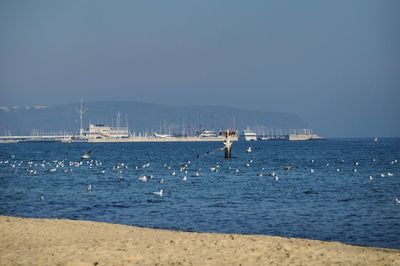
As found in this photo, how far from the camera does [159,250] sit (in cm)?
1784

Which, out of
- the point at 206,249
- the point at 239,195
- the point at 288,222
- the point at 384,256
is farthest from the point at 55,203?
the point at 384,256

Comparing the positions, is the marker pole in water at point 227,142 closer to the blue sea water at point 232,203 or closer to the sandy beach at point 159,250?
the blue sea water at point 232,203

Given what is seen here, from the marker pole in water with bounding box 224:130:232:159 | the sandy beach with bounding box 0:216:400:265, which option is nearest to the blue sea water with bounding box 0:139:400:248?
the sandy beach with bounding box 0:216:400:265

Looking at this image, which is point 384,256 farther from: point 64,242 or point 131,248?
point 64,242

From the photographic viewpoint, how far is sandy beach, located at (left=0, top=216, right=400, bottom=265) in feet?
53.9

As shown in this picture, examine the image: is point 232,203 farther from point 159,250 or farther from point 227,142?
point 227,142

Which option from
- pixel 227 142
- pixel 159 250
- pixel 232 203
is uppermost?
pixel 227 142

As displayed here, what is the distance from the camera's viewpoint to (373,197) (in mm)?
39156

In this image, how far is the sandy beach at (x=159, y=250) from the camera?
16422 mm

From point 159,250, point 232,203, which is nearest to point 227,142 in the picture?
point 232,203

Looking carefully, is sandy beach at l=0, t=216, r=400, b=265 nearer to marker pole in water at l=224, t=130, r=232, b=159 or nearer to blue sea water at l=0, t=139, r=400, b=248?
blue sea water at l=0, t=139, r=400, b=248

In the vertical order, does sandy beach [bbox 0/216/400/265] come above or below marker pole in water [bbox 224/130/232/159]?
below

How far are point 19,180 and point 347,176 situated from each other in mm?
29653

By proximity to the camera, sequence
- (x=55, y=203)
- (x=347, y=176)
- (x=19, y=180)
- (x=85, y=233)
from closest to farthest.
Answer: (x=85, y=233) → (x=55, y=203) → (x=19, y=180) → (x=347, y=176)
